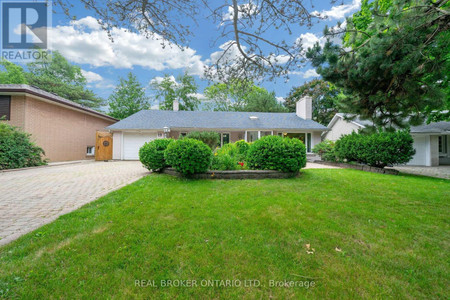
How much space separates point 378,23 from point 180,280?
5.70 metres

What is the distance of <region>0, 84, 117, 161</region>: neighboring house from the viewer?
10016 mm

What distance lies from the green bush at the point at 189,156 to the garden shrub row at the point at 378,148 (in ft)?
20.2

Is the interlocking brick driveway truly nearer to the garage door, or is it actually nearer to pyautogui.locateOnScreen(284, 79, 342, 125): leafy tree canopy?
the garage door

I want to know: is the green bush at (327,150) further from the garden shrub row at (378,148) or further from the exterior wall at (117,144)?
the exterior wall at (117,144)

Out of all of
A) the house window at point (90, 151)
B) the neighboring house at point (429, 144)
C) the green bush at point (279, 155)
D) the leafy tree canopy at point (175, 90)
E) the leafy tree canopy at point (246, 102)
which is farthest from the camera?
the leafy tree canopy at point (175, 90)

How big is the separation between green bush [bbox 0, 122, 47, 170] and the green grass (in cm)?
823

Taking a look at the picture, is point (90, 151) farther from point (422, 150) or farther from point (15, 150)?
point (422, 150)

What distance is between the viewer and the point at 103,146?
46.2 ft

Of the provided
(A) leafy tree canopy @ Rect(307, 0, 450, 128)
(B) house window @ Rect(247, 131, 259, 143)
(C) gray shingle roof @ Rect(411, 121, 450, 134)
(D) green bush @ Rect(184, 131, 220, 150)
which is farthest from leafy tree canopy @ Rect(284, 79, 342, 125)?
(A) leafy tree canopy @ Rect(307, 0, 450, 128)

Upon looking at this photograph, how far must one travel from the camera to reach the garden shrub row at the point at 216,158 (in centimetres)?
542

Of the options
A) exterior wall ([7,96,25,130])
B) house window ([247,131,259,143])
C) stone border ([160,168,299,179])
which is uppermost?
exterior wall ([7,96,25,130])

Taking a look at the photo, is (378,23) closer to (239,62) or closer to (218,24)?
(239,62)

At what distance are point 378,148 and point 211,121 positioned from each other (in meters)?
12.3

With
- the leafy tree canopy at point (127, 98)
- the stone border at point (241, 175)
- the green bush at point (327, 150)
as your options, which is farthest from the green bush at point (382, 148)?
the leafy tree canopy at point (127, 98)
